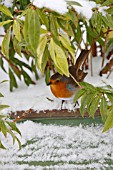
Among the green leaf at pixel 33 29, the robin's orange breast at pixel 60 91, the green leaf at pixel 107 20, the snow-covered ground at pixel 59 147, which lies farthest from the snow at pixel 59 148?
the green leaf at pixel 33 29

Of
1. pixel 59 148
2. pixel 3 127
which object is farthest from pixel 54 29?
pixel 59 148

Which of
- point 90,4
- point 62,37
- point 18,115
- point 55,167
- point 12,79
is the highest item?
point 90,4

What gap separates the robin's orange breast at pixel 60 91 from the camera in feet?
4.18

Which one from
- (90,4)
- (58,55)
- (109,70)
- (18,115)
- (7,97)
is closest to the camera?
(58,55)

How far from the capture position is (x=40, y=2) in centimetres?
81

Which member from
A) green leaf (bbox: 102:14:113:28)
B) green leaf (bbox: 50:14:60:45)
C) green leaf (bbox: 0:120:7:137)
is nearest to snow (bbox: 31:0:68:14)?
green leaf (bbox: 50:14:60:45)

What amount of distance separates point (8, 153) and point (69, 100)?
10.8 inches

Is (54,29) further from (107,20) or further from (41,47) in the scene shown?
(107,20)

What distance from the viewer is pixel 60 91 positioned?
128cm

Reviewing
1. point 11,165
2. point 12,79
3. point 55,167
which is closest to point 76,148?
point 55,167

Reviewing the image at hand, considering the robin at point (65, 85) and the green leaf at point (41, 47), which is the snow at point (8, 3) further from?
the green leaf at point (41, 47)

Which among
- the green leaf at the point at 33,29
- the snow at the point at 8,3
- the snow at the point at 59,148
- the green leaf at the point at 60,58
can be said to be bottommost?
the snow at the point at 59,148

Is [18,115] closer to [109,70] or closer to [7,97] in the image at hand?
[7,97]

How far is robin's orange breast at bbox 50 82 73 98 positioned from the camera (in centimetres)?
127
